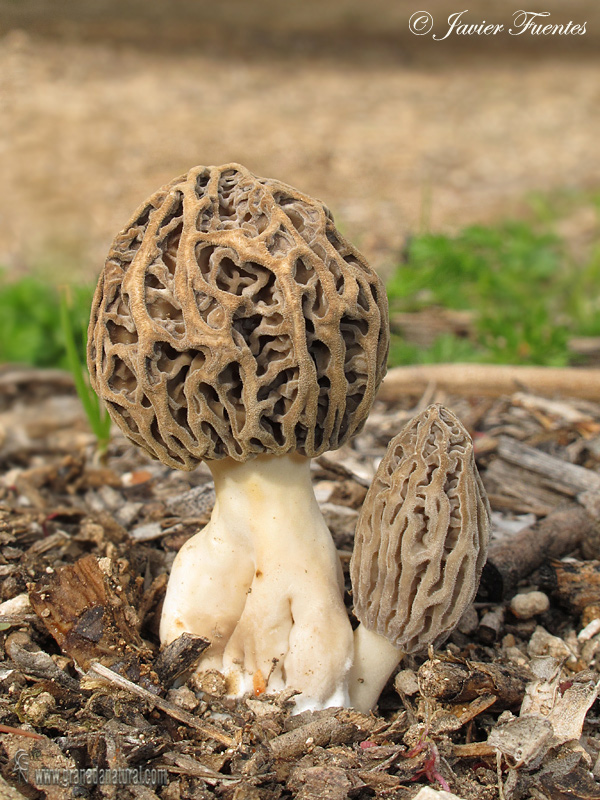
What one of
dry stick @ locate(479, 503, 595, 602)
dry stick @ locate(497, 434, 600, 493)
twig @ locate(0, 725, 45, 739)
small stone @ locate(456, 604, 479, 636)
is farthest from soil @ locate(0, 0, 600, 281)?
twig @ locate(0, 725, 45, 739)

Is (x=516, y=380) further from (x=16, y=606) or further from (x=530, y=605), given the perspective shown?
(x=16, y=606)

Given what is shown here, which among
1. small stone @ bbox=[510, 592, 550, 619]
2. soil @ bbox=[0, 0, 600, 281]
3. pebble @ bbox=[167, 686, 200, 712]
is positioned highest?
soil @ bbox=[0, 0, 600, 281]

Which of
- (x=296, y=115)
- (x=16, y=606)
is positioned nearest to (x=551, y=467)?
(x=16, y=606)

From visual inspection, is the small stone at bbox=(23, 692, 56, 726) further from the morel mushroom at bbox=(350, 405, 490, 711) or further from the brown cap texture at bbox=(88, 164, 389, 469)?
the morel mushroom at bbox=(350, 405, 490, 711)

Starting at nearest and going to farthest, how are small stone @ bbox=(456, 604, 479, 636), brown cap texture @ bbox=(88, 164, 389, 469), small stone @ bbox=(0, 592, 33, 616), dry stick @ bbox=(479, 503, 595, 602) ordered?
brown cap texture @ bbox=(88, 164, 389, 469), small stone @ bbox=(0, 592, 33, 616), small stone @ bbox=(456, 604, 479, 636), dry stick @ bbox=(479, 503, 595, 602)

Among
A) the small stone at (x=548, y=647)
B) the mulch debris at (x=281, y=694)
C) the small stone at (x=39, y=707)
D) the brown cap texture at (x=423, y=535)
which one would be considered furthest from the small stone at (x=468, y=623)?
the small stone at (x=39, y=707)

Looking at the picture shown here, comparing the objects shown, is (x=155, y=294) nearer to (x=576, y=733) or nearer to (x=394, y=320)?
(x=576, y=733)

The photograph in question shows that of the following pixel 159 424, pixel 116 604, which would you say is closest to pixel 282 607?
pixel 116 604
